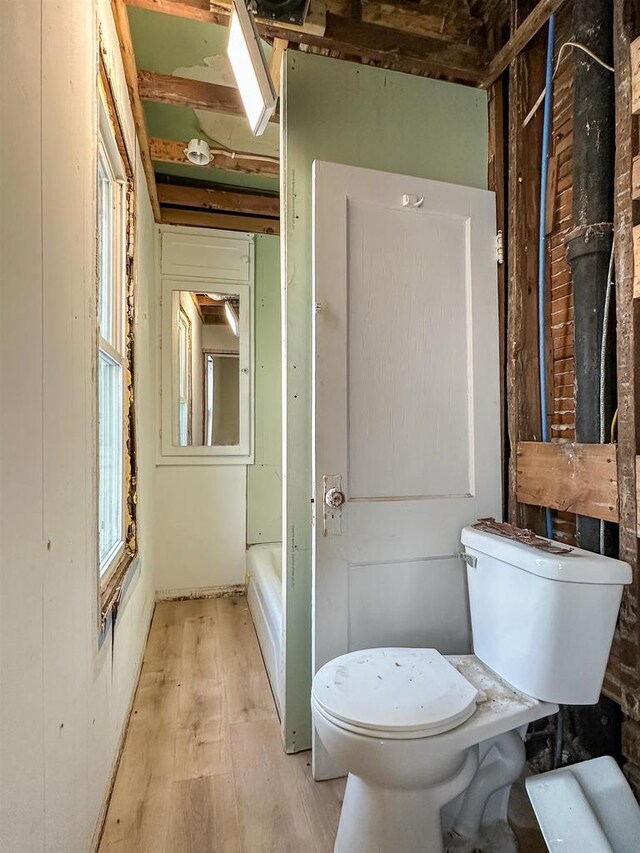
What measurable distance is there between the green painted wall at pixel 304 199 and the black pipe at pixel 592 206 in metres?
0.58

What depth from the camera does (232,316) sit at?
314 cm

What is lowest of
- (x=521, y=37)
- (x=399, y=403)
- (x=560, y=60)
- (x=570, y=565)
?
(x=570, y=565)

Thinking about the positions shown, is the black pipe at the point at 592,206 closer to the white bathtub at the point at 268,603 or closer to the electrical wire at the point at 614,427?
the electrical wire at the point at 614,427

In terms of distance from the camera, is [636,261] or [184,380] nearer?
[636,261]

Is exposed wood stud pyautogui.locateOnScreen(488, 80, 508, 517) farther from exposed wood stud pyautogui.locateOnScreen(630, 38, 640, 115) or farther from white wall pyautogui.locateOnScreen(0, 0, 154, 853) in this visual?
white wall pyautogui.locateOnScreen(0, 0, 154, 853)

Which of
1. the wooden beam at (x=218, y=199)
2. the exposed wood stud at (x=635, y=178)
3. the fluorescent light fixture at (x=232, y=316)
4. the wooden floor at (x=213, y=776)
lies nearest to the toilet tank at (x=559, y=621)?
the wooden floor at (x=213, y=776)

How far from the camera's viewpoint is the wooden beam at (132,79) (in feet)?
5.05

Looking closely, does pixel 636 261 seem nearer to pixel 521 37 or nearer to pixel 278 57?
pixel 521 37

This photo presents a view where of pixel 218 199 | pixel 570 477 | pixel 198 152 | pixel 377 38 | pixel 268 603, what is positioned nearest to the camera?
pixel 570 477

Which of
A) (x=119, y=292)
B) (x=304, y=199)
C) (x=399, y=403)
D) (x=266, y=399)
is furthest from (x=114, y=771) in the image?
(x=266, y=399)

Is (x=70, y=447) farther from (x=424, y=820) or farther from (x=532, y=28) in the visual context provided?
(x=532, y=28)

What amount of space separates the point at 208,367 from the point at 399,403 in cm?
192

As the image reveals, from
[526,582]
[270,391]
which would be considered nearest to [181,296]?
[270,391]

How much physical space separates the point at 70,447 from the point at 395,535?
1.04m
